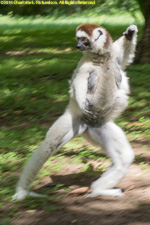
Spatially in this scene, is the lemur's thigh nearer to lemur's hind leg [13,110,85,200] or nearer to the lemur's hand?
lemur's hind leg [13,110,85,200]

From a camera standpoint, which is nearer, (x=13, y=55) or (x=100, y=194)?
(x=100, y=194)

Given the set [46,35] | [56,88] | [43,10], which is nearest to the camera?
[56,88]

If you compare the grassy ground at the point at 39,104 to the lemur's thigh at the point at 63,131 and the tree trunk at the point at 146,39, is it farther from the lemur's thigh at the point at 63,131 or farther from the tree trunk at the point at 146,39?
the lemur's thigh at the point at 63,131

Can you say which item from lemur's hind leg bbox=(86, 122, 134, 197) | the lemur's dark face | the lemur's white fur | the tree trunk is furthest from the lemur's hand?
the tree trunk

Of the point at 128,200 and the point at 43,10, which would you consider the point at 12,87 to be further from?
the point at 43,10

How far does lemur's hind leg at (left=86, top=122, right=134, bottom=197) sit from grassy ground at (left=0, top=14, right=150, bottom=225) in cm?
60

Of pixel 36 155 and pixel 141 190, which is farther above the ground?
pixel 36 155

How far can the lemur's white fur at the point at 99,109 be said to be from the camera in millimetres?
4289

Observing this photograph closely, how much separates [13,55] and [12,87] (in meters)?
2.77

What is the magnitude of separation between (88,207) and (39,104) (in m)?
3.67

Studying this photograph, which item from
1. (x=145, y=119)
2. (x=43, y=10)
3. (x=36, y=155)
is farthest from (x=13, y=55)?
(x=43, y=10)

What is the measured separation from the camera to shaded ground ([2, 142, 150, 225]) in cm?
406

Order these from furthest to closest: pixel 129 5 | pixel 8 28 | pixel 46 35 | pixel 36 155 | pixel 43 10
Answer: pixel 43 10 < pixel 129 5 < pixel 8 28 < pixel 46 35 < pixel 36 155

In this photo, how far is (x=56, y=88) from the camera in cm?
836
